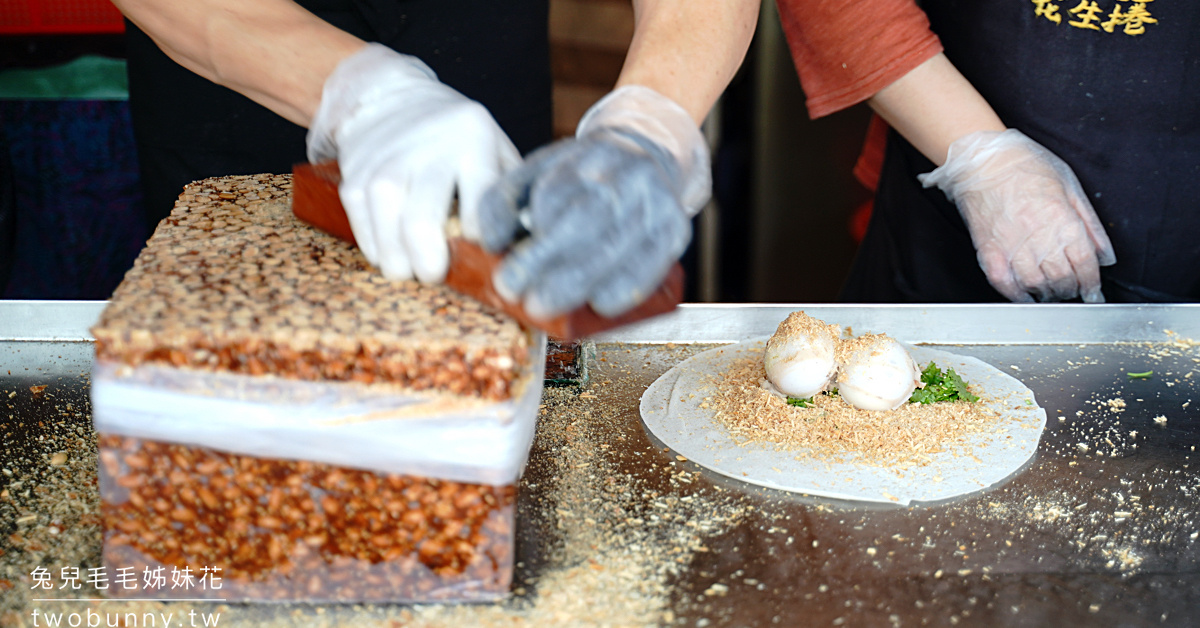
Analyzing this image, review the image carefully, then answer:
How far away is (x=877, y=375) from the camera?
4.25 ft

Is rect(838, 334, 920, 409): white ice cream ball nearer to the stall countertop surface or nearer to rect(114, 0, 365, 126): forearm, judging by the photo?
the stall countertop surface

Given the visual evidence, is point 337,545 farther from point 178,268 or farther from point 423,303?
point 178,268

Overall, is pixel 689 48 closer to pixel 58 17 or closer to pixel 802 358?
pixel 802 358

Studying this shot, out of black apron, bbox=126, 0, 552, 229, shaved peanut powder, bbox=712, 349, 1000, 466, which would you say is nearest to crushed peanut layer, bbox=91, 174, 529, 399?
shaved peanut powder, bbox=712, 349, 1000, 466

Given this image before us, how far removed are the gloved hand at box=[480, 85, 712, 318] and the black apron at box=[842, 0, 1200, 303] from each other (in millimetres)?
1263

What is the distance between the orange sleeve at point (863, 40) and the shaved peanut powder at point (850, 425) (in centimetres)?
76

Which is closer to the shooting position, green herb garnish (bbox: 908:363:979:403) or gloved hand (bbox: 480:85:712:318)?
gloved hand (bbox: 480:85:712:318)

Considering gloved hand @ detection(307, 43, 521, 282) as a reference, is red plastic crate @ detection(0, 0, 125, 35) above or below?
below

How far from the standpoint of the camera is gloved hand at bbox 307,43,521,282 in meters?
0.99

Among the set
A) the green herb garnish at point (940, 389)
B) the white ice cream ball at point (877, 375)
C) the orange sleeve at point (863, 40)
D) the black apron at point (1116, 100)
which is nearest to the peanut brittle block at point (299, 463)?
the white ice cream ball at point (877, 375)

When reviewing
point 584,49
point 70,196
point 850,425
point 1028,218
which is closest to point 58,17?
point 70,196

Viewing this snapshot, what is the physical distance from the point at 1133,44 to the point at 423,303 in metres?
1.58

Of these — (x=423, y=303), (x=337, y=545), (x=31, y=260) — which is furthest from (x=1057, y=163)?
(x=31, y=260)

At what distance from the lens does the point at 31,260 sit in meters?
2.62
